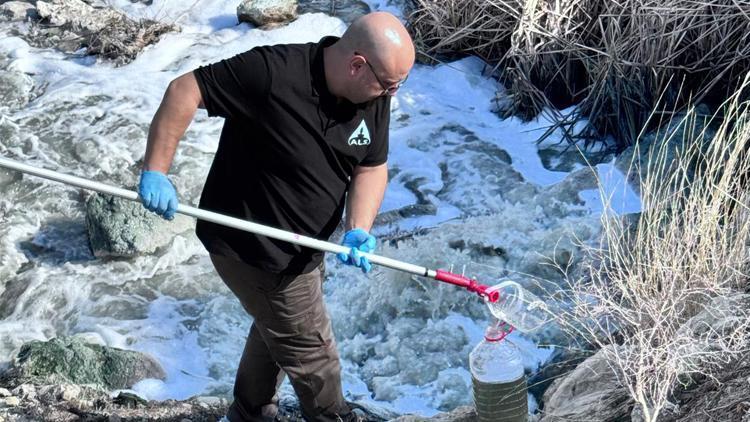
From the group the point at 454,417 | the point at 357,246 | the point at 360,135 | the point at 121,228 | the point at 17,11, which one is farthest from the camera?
the point at 17,11

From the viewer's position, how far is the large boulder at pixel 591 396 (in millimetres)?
3844

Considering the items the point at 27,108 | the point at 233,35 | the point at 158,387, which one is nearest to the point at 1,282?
the point at 158,387

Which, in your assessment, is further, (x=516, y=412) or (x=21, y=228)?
(x=21, y=228)

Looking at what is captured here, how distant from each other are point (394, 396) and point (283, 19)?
4153 millimetres

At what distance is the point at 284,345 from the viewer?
13.0ft

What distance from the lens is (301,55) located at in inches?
141

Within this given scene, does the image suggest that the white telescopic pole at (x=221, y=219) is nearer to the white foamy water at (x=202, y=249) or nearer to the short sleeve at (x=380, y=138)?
the short sleeve at (x=380, y=138)

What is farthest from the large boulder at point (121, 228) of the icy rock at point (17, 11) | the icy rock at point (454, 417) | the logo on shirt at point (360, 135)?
the icy rock at point (17, 11)

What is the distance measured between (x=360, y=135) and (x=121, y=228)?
2989 millimetres

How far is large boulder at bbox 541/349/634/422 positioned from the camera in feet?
12.6

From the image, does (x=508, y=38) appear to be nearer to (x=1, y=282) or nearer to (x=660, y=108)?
(x=660, y=108)

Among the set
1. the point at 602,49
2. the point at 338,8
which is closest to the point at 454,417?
the point at 602,49

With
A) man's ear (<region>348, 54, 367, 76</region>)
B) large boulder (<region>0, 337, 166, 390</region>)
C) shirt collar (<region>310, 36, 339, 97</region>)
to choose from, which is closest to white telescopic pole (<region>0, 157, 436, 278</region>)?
shirt collar (<region>310, 36, 339, 97</region>)

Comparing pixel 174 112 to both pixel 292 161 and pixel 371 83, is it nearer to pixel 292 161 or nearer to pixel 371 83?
pixel 292 161
